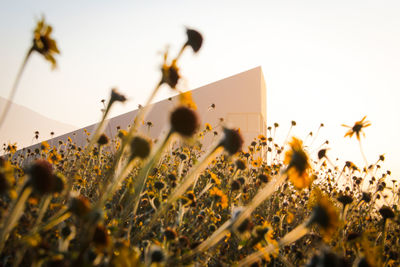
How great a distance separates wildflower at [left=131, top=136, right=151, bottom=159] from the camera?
3.59ft

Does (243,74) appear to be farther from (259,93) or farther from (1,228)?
(1,228)

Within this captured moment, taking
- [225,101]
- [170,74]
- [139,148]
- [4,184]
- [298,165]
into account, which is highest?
[225,101]

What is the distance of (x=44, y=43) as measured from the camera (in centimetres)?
134

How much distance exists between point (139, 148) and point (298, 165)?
732mm

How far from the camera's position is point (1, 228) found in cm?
81

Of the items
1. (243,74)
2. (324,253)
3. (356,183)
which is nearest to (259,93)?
(243,74)

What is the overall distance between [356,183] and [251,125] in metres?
5.46

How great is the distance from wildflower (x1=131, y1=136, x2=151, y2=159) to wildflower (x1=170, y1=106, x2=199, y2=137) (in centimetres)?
14

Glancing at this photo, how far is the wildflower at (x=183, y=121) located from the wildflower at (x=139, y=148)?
0.46ft

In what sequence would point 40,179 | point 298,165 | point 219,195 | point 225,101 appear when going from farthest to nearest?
1. point 225,101
2. point 219,195
3. point 298,165
4. point 40,179

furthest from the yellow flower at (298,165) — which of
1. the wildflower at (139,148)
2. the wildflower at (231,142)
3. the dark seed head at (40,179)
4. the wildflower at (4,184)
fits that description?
the wildflower at (4,184)

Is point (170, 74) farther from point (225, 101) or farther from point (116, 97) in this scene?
point (225, 101)

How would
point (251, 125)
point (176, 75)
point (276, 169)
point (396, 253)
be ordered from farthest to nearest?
point (251, 125), point (276, 169), point (396, 253), point (176, 75)

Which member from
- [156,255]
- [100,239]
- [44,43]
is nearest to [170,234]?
[156,255]
